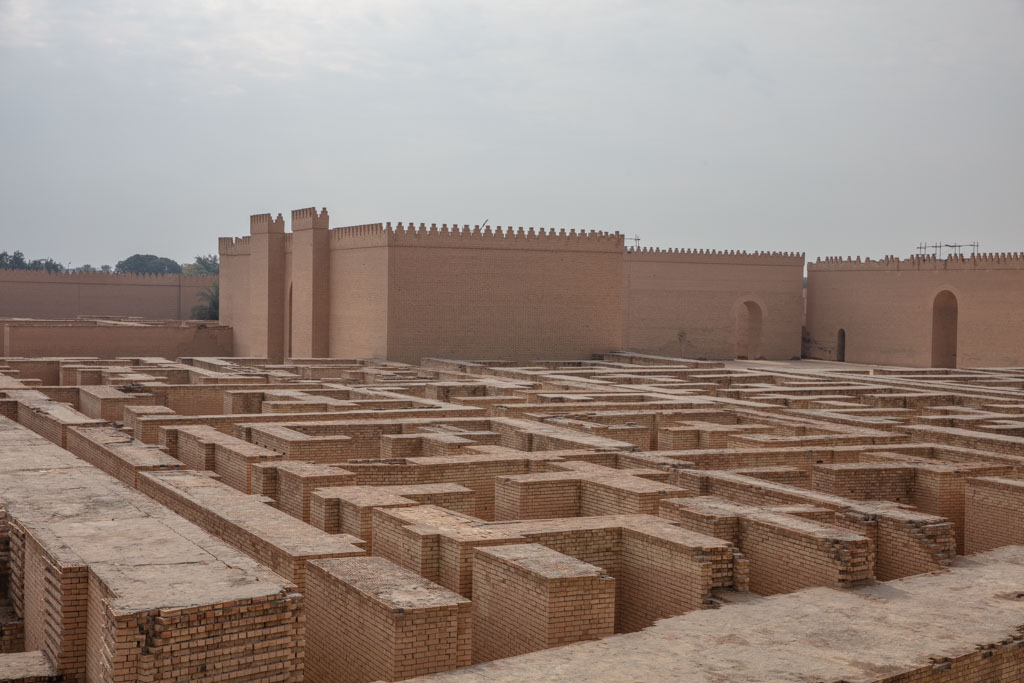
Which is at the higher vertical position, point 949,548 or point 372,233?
point 372,233

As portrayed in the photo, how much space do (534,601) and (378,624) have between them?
99cm

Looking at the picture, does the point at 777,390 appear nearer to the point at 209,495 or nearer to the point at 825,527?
the point at 825,527

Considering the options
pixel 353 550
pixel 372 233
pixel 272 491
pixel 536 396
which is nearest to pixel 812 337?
pixel 372 233

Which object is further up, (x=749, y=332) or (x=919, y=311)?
(x=919, y=311)

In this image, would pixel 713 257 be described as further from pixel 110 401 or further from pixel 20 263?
pixel 20 263

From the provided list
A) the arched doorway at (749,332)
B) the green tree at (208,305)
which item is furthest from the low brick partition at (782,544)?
the green tree at (208,305)

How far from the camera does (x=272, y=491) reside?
9.78 m

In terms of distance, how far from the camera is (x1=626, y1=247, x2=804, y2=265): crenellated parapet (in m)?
33.0

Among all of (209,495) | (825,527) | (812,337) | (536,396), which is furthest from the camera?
(812,337)

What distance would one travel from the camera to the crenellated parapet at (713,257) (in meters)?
33.0

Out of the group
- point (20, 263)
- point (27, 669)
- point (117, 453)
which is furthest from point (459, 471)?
point (20, 263)

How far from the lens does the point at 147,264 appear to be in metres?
110

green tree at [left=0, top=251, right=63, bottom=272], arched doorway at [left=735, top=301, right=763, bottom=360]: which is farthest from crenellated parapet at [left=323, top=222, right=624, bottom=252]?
green tree at [left=0, top=251, right=63, bottom=272]

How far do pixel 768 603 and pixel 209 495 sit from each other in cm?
428
